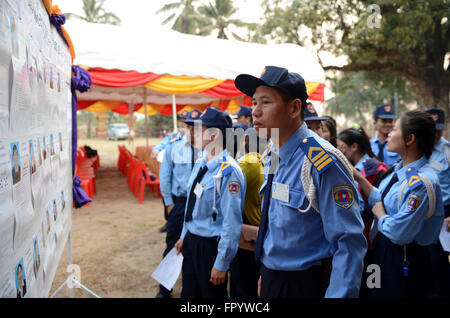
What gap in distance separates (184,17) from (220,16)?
3353 mm

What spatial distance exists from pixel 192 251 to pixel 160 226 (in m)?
3.51

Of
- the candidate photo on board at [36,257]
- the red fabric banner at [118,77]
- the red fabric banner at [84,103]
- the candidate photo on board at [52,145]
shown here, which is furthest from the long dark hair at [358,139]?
the red fabric banner at [84,103]

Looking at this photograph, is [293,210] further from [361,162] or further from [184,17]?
[184,17]

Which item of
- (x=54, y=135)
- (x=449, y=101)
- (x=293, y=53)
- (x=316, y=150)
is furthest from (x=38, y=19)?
(x=293, y=53)

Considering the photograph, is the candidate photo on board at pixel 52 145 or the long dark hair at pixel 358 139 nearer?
the candidate photo on board at pixel 52 145

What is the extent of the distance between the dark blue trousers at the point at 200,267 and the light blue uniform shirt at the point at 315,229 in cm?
87

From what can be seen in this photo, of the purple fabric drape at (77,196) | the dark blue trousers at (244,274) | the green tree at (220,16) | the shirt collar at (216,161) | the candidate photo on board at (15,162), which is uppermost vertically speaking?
the green tree at (220,16)

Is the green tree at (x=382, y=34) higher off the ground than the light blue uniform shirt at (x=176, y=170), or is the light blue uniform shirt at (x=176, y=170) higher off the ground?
the green tree at (x=382, y=34)

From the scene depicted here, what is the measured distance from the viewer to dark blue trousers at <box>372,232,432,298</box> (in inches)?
79.9

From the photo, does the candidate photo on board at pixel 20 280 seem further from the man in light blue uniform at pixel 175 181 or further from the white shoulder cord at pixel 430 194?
the man in light blue uniform at pixel 175 181

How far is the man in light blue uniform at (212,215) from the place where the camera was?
2.11m

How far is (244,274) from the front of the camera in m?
2.60

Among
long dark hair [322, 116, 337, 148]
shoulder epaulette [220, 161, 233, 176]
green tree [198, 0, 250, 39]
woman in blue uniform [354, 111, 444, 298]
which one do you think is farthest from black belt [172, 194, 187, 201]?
green tree [198, 0, 250, 39]

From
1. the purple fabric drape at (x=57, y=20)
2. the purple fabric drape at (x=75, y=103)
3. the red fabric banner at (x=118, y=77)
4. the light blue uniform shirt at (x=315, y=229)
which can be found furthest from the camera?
the red fabric banner at (x=118, y=77)
